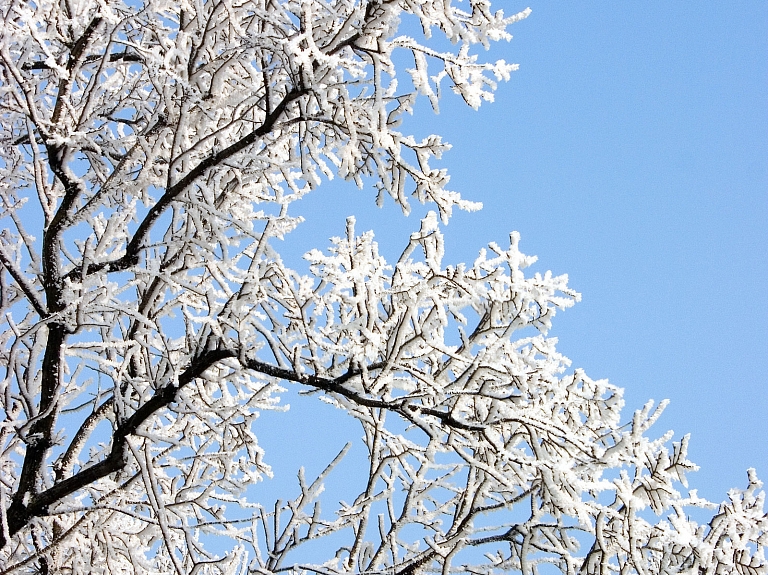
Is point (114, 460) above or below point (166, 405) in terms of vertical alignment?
A: below

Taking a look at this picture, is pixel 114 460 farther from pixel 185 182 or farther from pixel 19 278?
pixel 185 182

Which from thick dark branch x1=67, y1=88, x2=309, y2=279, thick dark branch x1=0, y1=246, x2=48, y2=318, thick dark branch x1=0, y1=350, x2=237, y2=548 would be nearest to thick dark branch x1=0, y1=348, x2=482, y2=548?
thick dark branch x1=0, y1=350, x2=237, y2=548

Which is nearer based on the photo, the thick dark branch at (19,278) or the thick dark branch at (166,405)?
the thick dark branch at (166,405)

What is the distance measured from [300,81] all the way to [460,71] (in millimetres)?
773

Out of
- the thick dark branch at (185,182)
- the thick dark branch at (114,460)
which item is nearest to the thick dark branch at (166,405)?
the thick dark branch at (114,460)

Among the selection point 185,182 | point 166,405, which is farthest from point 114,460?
point 185,182

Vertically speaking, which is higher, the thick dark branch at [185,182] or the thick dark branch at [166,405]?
the thick dark branch at [185,182]

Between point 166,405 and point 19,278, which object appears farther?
point 19,278

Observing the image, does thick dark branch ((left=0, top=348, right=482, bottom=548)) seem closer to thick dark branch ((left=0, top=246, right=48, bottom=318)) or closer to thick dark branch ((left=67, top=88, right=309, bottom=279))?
thick dark branch ((left=67, top=88, right=309, bottom=279))

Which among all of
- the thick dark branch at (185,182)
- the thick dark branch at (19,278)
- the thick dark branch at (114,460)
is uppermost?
the thick dark branch at (185,182)

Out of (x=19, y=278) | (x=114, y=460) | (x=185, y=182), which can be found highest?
(x=185, y=182)

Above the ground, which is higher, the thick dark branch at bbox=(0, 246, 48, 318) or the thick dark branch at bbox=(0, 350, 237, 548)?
the thick dark branch at bbox=(0, 246, 48, 318)

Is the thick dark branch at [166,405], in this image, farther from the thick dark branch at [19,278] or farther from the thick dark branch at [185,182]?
the thick dark branch at [19,278]

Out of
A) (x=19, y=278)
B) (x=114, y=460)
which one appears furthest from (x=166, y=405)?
(x=19, y=278)
